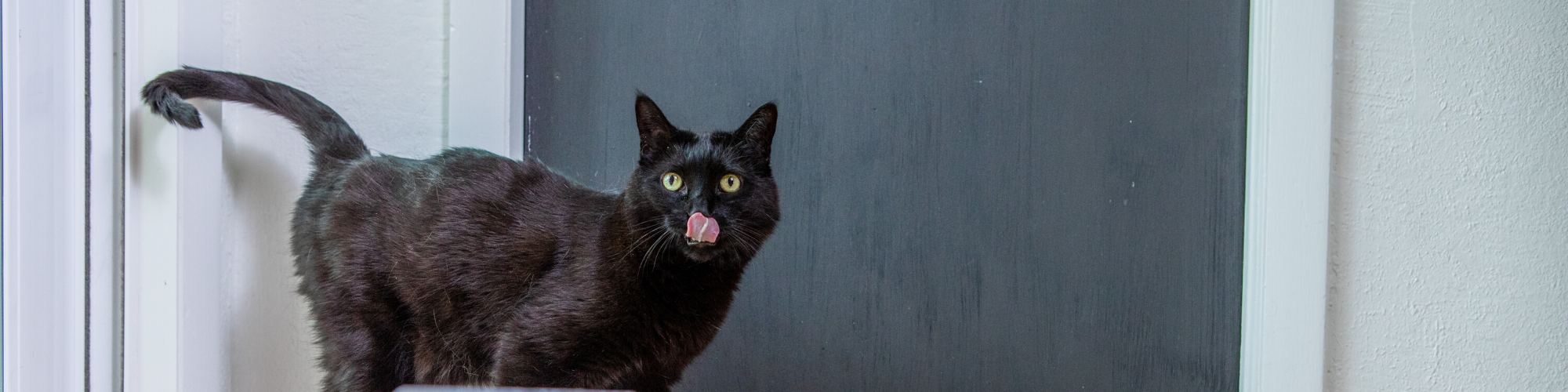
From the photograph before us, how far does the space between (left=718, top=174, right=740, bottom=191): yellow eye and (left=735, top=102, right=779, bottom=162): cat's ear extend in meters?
0.04

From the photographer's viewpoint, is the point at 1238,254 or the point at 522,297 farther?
the point at 1238,254

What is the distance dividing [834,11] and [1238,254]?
1.59 ft

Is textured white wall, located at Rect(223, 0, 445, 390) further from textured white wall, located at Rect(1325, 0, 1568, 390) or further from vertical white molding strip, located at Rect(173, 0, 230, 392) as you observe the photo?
textured white wall, located at Rect(1325, 0, 1568, 390)

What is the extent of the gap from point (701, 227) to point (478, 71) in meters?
0.28

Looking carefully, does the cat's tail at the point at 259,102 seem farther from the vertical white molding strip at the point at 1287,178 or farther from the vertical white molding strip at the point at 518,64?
the vertical white molding strip at the point at 1287,178

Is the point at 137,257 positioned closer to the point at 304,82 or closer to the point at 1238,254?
the point at 304,82

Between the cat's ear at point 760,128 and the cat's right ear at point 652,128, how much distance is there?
0.20 ft

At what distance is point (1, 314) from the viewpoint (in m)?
0.55

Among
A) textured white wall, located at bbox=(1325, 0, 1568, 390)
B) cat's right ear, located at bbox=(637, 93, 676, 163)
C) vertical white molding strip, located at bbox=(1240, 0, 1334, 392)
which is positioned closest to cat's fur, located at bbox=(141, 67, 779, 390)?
cat's right ear, located at bbox=(637, 93, 676, 163)

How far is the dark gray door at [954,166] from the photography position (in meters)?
0.65

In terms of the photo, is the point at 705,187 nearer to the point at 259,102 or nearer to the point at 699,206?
the point at 699,206

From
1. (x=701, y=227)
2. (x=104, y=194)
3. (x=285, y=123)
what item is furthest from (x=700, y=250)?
(x=104, y=194)

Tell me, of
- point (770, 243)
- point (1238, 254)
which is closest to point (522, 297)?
point (770, 243)

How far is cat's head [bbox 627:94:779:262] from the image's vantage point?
0.55 metres
